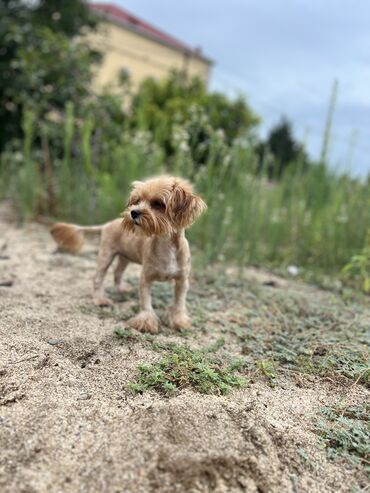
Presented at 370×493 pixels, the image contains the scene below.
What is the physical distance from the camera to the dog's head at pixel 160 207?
2373 mm

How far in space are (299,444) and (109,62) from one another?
2250 centimetres

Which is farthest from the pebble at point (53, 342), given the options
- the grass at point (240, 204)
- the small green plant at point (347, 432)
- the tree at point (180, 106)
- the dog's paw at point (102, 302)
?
the tree at point (180, 106)

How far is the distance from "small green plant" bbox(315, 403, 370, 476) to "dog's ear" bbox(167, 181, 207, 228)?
3.71ft

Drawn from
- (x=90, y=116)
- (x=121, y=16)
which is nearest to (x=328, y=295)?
(x=90, y=116)

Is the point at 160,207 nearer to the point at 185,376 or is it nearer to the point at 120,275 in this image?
the point at 185,376

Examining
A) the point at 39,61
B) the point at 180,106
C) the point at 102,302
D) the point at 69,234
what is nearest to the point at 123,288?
the point at 102,302

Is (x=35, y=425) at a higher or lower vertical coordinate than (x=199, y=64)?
lower

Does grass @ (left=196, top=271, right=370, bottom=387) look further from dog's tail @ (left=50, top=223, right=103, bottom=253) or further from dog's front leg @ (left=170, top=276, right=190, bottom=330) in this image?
dog's tail @ (left=50, top=223, right=103, bottom=253)

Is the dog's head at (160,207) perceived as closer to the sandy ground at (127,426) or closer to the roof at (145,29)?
the sandy ground at (127,426)

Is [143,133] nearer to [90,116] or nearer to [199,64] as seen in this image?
[90,116]

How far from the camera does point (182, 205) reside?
2.44 m

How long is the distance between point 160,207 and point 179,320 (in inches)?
27.1

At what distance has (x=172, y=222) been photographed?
2.46m

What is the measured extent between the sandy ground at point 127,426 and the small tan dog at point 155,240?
0.73 ft
